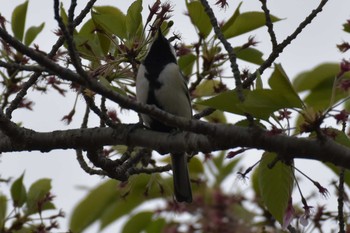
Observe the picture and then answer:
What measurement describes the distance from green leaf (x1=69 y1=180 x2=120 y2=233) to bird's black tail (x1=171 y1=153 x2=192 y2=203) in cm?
49

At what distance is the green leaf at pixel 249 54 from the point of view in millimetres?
4699

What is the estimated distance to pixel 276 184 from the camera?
3363mm

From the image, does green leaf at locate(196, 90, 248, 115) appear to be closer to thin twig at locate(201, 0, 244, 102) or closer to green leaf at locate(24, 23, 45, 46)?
thin twig at locate(201, 0, 244, 102)

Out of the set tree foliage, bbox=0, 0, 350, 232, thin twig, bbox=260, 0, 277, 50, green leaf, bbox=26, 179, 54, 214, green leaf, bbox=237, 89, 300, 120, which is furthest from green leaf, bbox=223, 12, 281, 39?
green leaf, bbox=237, 89, 300, 120

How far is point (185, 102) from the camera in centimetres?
485

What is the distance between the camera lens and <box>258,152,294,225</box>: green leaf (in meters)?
3.35

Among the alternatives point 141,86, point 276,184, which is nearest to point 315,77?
point 141,86

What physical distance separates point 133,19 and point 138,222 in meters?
1.59

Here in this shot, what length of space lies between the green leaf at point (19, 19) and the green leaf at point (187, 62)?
112 centimetres

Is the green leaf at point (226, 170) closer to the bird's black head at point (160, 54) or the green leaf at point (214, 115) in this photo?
the green leaf at point (214, 115)

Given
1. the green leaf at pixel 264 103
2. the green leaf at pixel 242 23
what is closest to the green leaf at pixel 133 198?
the green leaf at pixel 242 23

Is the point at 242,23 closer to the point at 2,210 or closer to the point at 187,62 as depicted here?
the point at 187,62

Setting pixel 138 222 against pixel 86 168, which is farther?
pixel 138 222

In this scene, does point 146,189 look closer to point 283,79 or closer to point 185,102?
point 185,102
